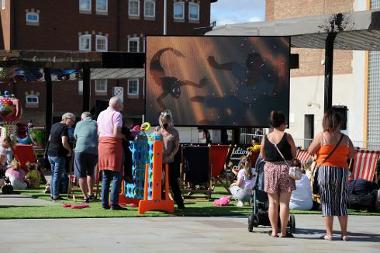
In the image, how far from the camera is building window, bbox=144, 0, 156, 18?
2650 inches

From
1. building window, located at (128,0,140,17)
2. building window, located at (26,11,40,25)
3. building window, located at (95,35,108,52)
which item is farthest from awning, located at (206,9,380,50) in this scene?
building window, located at (128,0,140,17)

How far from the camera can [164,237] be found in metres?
11.6

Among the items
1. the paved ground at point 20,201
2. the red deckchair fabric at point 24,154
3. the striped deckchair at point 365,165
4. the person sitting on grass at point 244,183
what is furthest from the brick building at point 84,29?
the person sitting on grass at point 244,183

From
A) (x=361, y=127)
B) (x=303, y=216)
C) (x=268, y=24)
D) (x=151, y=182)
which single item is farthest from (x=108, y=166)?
(x=361, y=127)

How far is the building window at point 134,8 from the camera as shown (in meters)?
66.6

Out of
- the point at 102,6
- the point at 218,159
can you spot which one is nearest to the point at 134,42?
the point at 102,6

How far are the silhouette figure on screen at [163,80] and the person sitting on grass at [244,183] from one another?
211 inches

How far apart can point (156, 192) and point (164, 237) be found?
3.39 metres

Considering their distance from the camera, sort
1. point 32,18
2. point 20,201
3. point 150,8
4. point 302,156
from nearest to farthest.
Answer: point 20,201
point 302,156
point 32,18
point 150,8

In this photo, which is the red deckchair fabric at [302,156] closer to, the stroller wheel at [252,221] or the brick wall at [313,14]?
the stroller wheel at [252,221]

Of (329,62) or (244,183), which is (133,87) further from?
(244,183)

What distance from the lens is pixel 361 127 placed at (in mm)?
40625

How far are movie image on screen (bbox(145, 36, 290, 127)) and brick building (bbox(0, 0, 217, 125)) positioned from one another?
3996cm

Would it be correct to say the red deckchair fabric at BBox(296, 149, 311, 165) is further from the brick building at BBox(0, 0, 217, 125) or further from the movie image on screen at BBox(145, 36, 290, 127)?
the brick building at BBox(0, 0, 217, 125)
